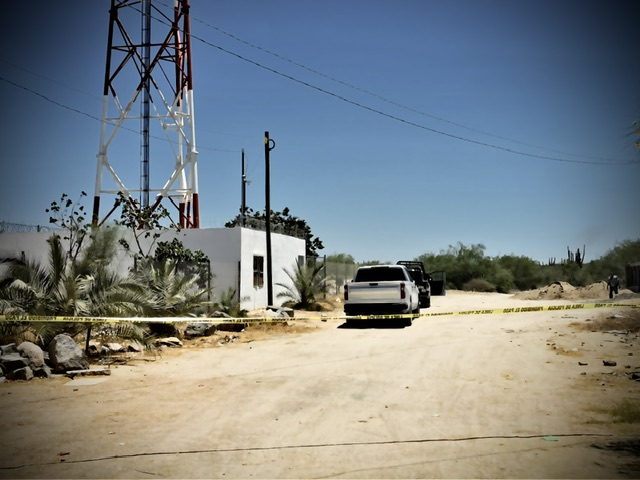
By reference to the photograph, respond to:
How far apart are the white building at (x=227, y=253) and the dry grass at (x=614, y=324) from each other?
13.2 m

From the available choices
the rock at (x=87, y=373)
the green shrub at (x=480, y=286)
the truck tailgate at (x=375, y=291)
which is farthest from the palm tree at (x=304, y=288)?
the green shrub at (x=480, y=286)

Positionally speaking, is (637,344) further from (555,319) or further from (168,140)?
(168,140)

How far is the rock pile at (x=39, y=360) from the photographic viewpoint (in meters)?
10.1

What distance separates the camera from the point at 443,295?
4384cm

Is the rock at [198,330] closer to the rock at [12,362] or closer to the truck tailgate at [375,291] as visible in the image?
the truck tailgate at [375,291]

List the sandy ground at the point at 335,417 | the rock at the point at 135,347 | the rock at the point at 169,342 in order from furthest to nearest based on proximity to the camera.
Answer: the rock at the point at 169,342
the rock at the point at 135,347
the sandy ground at the point at 335,417

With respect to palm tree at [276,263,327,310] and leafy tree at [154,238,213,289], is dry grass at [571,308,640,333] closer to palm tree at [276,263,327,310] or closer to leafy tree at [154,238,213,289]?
palm tree at [276,263,327,310]

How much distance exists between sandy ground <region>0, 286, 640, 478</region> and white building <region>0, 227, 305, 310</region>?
38.3 ft

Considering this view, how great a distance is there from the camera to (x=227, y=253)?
83.5 ft

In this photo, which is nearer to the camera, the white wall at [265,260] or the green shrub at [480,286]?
the white wall at [265,260]

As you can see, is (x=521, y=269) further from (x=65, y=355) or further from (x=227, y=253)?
(x=65, y=355)

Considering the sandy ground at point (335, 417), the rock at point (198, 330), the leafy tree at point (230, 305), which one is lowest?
the sandy ground at point (335, 417)

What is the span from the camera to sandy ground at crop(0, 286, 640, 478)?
568 cm

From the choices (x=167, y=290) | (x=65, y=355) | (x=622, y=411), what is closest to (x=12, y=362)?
(x=65, y=355)
